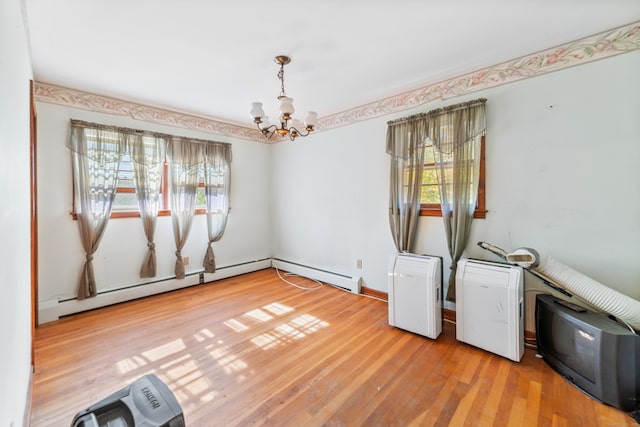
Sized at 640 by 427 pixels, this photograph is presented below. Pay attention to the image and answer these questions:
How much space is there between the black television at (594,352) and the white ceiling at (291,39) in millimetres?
2159

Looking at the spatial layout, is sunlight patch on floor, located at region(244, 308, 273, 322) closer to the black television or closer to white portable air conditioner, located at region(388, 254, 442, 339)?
white portable air conditioner, located at region(388, 254, 442, 339)

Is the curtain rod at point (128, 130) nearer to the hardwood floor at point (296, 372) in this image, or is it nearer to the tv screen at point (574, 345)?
the hardwood floor at point (296, 372)

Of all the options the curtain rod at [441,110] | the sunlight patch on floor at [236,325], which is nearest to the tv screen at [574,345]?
the curtain rod at [441,110]

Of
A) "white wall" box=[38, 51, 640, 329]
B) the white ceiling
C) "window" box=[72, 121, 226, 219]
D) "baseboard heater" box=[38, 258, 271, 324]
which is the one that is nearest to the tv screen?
"white wall" box=[38, 51, 640, 329]

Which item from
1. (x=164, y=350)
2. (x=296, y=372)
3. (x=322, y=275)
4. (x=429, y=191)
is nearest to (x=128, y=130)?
(x=164, y=350)

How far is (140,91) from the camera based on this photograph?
9.99 feet

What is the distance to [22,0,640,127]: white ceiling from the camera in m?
1.74

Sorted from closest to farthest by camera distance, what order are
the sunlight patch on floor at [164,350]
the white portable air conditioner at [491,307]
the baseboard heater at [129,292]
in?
1. the white portable air conditioner at [491,307]
2. the sunlight patch on floor at [164,350]
3. the baseboard heater at [129,292]

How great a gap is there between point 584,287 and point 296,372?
2241 millimetres

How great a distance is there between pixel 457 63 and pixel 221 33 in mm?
2126

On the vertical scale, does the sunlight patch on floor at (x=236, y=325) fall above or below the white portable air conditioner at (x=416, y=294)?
below

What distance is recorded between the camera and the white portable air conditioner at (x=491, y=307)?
2.11m

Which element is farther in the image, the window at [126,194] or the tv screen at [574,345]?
the window at [126,194]

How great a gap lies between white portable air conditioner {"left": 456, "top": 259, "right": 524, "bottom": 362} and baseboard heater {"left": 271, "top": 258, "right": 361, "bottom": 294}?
1.48 metres
